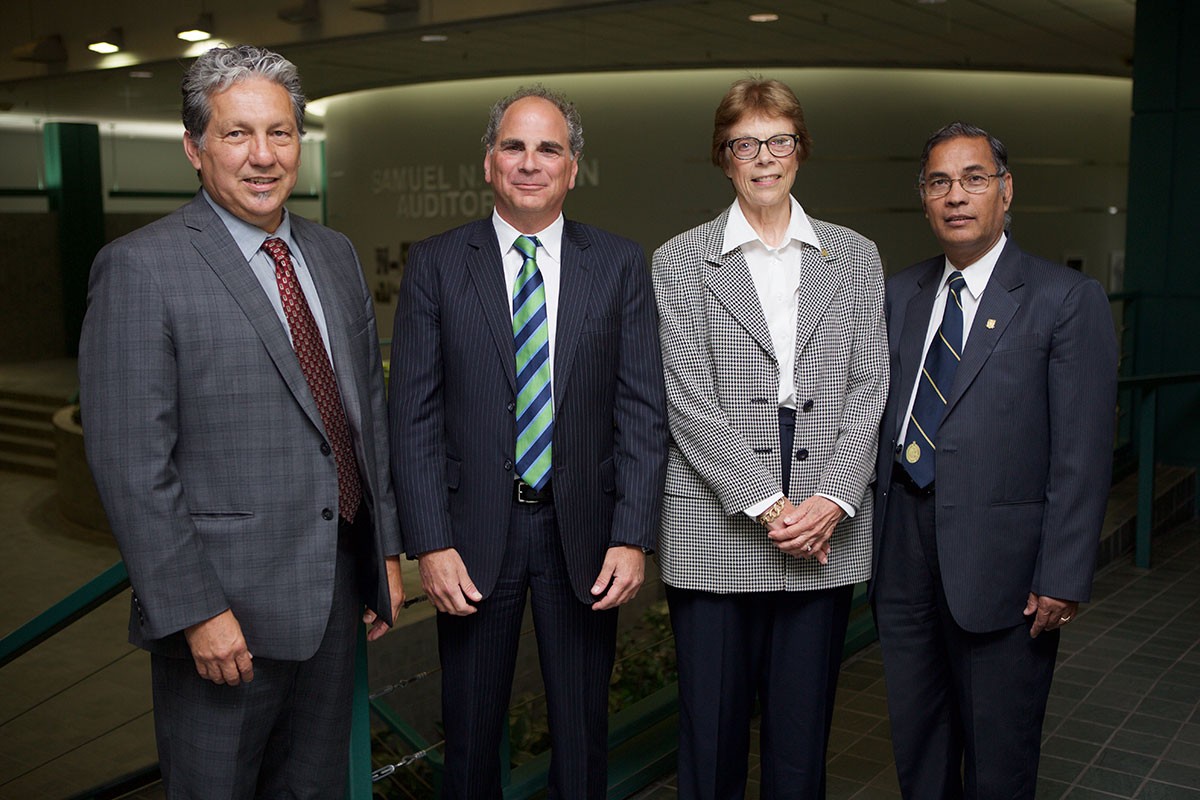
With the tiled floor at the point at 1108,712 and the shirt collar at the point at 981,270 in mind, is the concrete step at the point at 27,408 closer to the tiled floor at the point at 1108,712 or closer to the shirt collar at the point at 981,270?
the tiled floor at the point at 1108,712

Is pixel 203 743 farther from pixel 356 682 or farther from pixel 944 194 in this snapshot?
pixel 944 194

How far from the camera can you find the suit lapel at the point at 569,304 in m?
2.21

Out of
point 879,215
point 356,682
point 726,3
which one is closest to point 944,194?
point 356,682

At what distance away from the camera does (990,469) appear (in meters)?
2.39

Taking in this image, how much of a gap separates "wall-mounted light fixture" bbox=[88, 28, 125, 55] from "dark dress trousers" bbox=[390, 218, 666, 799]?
425 cm

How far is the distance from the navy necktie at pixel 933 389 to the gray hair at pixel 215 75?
153cm

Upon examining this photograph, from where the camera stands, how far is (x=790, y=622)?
251cm

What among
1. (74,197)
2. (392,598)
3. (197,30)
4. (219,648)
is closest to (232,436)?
(219,648)

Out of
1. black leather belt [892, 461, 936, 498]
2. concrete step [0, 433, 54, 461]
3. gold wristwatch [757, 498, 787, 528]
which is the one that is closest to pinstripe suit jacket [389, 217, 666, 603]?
gold wristwatch [757, 498, 787, 528]

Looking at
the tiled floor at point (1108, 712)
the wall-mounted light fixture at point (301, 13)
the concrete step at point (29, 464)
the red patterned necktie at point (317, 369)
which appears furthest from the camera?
the wall-mounted light fixture at point (301, 13)

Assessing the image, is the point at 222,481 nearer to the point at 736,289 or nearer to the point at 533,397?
the point at 533,397

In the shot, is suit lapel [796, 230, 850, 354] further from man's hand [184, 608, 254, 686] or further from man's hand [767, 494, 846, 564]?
man's hand [184, 608, 254, 686]

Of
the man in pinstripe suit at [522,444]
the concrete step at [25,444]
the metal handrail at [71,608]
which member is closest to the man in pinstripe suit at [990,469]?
the man in pinstripe suit at [522,444]

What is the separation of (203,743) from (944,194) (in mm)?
1913
